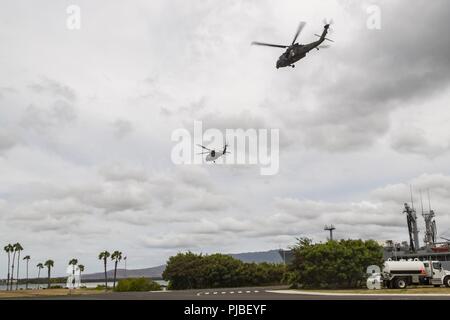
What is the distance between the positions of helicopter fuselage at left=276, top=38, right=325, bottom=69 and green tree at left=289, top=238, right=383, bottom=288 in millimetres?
27466

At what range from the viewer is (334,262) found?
53156 millimetres

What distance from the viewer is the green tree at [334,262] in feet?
174

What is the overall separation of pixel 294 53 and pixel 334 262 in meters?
28.6

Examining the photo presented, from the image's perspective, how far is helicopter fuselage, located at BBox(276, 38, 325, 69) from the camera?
34.2 metres

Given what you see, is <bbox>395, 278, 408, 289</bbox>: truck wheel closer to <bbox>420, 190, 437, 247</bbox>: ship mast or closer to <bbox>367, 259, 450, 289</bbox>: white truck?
<bbox>367, 259, 450, 289</bbox>: white truck

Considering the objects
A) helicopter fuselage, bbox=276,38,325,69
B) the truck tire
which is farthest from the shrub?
helicopter fuselage, bbox=276,38,325,69

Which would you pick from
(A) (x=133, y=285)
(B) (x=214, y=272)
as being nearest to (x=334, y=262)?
(B) (x=214, y=272)

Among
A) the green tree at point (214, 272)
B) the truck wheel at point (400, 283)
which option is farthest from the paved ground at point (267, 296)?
the green tree at point (214, 272)

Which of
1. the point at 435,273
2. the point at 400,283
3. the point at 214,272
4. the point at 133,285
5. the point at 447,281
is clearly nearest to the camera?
the point at 447,281

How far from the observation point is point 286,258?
9088 centimetres

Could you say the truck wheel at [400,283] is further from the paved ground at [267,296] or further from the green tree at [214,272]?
the green tree at [214,272]

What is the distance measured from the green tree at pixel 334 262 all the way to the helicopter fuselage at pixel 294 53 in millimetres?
27466

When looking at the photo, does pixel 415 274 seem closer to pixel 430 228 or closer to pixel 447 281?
pixel 447 281
